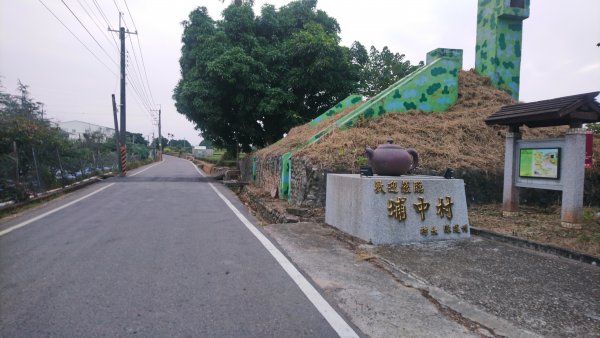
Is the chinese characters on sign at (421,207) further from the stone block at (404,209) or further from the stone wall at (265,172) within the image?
the stone wall at (265,172)

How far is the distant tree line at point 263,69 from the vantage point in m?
19.2

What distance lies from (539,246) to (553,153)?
2.39m

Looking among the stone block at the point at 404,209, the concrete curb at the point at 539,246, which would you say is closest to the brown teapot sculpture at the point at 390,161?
the stone block at the point at 404,209

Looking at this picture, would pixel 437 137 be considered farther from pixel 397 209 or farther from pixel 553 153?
pixel 397 209

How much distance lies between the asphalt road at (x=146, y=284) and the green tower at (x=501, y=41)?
12.1 metres

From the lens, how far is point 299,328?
329 centimetres

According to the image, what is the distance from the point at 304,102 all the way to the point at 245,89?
134 inches

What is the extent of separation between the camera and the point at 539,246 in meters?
5.82

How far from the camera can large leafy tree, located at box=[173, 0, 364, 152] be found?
63.0 ft

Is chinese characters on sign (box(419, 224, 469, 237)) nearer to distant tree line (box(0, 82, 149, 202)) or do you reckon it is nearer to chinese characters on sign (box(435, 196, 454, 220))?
chinese characters on sign (box(435, 196, 454, 220))

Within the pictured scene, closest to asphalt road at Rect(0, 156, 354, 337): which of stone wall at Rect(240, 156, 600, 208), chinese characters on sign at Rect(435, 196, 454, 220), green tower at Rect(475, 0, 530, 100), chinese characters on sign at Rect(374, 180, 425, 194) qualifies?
chinese characters on sign at Rect(374, 180, 425, 194)

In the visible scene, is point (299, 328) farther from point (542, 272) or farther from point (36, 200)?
point (36, 200)

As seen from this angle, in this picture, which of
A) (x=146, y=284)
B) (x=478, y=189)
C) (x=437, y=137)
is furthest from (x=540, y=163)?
(x=146, y=284)

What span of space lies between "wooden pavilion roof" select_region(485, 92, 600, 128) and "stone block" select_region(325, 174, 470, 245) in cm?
212
